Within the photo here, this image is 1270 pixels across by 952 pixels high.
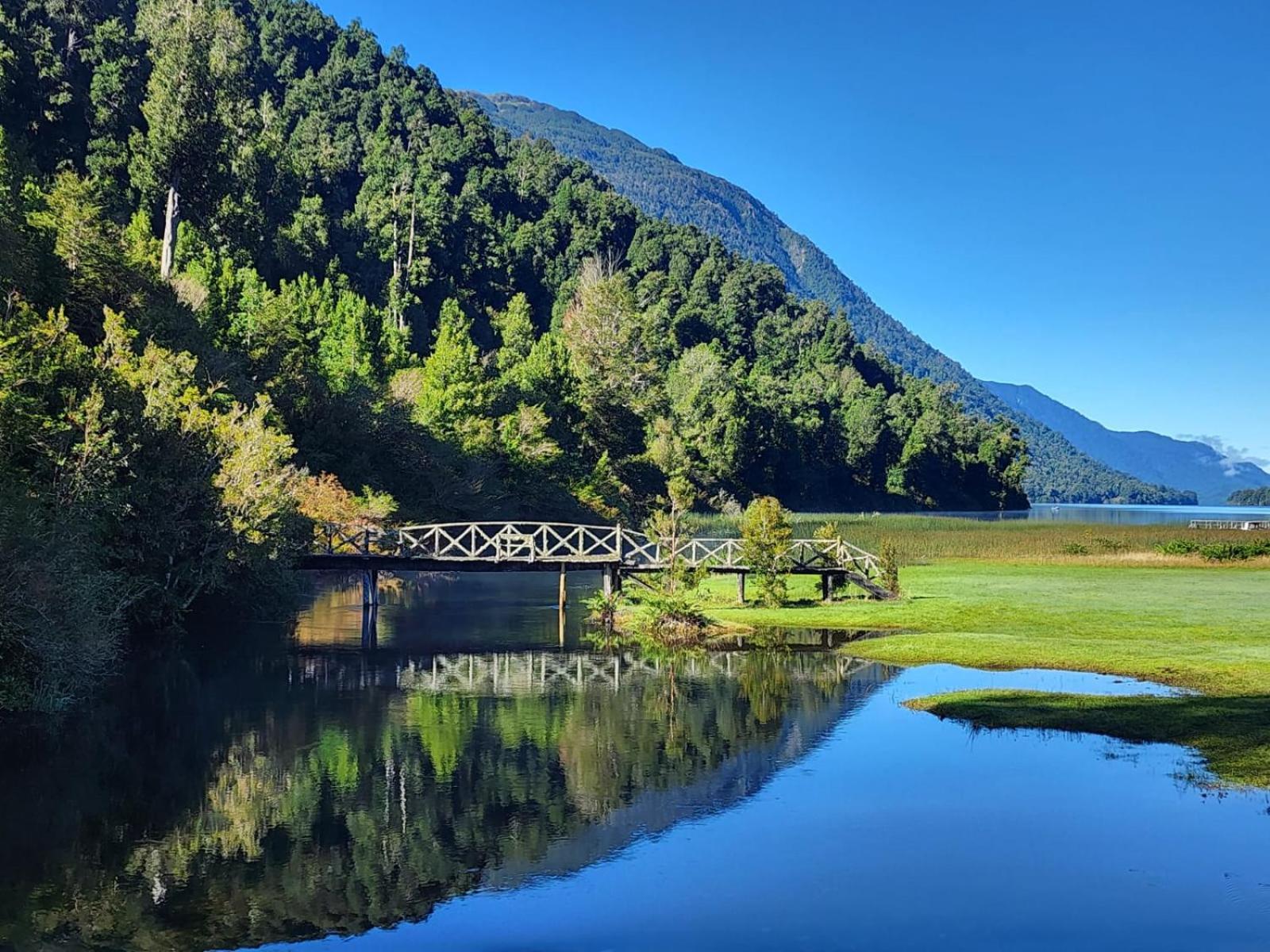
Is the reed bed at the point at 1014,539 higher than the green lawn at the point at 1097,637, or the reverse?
the reed bed at the point at 1014,539

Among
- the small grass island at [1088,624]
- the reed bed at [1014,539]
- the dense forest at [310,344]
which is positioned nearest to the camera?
the small grass island at [1088,624]

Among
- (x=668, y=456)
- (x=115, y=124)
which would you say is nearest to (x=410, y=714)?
(x=115, y=124)

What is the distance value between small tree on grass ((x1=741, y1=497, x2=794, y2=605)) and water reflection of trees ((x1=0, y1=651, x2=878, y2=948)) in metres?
13.8

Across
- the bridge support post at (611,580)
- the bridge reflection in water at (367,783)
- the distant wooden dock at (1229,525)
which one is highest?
the distant wooden dock at (1229,525)

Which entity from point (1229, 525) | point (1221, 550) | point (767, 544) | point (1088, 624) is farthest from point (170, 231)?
point (1229, 525)

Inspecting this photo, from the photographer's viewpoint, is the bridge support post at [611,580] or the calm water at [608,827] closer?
the calm water at [608,827]

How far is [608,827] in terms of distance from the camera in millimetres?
17984

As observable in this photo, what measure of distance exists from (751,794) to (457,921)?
295 inches

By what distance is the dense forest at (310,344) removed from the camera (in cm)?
3434

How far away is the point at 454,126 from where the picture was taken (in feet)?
545

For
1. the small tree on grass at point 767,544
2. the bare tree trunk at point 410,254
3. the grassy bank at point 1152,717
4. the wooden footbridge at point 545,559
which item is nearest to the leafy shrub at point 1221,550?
the wooden footbridge at point 545,559

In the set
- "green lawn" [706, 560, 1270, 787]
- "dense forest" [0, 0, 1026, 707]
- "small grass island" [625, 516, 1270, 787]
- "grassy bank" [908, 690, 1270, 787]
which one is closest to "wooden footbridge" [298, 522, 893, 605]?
"small grass island" [625, 516, 1270, 787]

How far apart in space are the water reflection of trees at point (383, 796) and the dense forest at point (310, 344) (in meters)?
6.60

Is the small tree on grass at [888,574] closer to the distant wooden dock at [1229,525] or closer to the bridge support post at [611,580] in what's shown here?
the bridge support post at [611,580]
